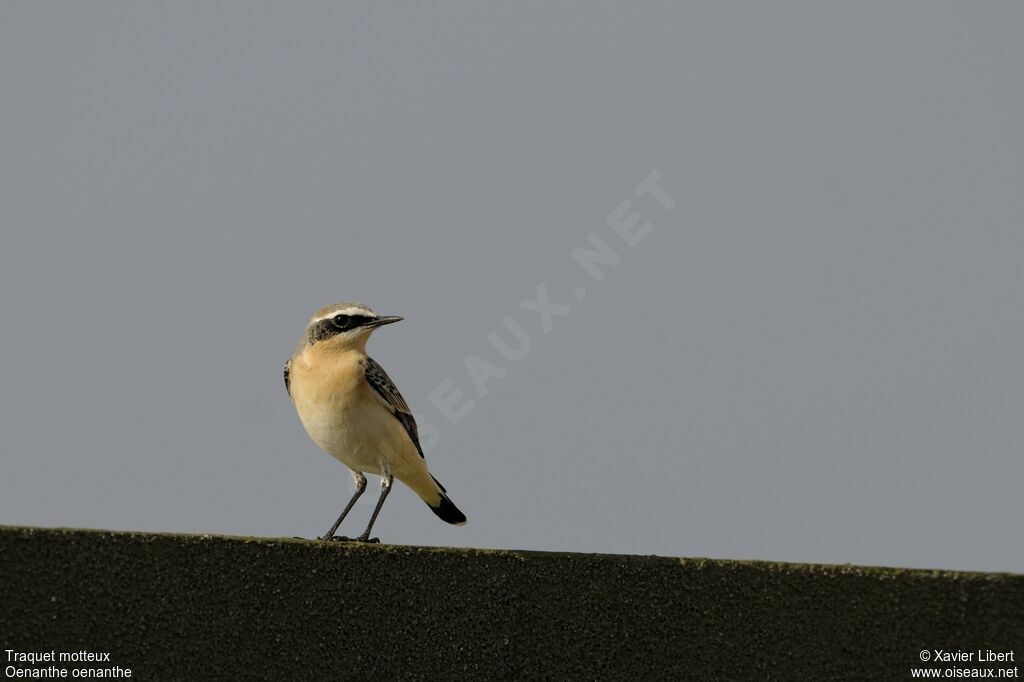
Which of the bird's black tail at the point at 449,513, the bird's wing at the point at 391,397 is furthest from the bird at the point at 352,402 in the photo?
→ the bird's black tail at the point at 449,513

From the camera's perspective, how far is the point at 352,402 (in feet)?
23.0

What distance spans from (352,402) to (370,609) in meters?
1.86

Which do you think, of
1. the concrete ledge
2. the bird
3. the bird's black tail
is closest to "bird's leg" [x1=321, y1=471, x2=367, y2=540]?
the bird

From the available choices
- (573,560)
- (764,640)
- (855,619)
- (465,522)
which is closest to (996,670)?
(855,619)

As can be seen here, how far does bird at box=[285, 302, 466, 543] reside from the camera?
706 cm

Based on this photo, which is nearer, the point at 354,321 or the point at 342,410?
the point at 342,410

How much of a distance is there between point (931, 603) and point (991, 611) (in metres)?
0.24

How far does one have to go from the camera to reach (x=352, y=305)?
24.0 ft

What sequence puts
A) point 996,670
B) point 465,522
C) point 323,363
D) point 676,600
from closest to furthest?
1. point 996,670
2. point 676,600
3. point 323,363
4. point 465,522

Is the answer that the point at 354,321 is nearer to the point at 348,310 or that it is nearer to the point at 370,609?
the point at 348,310

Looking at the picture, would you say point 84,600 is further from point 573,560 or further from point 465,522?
point 465,522

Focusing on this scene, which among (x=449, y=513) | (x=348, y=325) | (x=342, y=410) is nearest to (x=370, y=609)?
(x=342, y=410)

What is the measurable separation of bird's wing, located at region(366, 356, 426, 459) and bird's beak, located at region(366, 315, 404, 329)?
0.21 m

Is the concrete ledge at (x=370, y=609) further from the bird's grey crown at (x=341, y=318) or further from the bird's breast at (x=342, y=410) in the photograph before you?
the bird's grey crown at (x=341, y=318)
